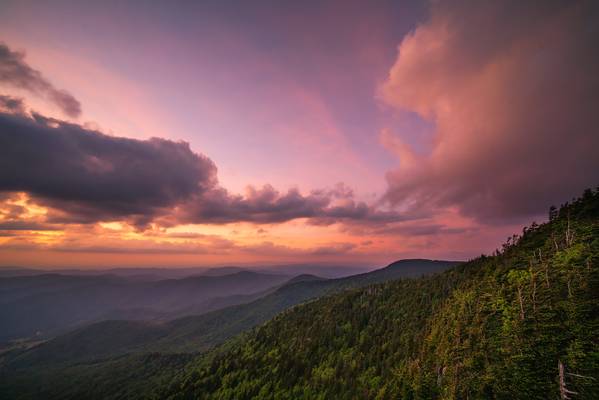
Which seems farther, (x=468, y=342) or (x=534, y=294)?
(x=468, y=342)

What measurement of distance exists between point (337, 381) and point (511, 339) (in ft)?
312

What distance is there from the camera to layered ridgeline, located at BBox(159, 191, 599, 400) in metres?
46.3

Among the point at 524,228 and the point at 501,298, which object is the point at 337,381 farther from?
the point at 524,228

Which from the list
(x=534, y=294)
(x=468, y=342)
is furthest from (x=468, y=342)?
(x=534, y=294)

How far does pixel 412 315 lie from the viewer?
14825cm

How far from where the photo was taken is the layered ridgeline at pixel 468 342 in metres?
46.3

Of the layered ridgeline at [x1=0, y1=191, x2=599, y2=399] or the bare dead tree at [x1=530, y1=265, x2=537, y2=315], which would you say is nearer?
the layered ridgeline at [x1=0, y1=191, x2=599, y2=399]

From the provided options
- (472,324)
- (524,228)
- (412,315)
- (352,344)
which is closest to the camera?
(472,324)

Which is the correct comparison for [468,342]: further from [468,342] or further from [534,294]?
[534,294]

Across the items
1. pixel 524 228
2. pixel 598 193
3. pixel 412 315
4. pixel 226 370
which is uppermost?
pixel 598 193

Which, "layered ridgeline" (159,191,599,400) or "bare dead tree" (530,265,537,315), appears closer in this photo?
"layered ridgeline" (159,191,599,400)

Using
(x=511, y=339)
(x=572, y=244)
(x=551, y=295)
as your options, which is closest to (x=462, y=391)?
(x=511, y=339)

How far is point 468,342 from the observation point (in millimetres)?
65188

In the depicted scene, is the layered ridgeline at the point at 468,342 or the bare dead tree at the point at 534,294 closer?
the layered ridgeline at the point at 468,342
